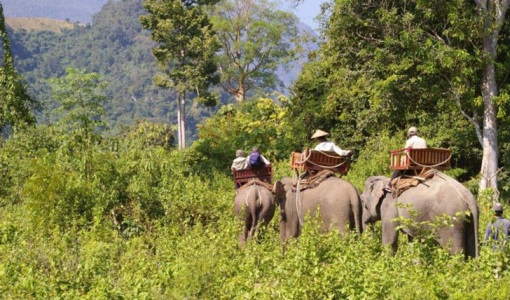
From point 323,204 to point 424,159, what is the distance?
5.15 feet

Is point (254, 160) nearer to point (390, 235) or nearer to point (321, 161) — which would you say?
point (321, 161)

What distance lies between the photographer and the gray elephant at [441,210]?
9516 mm

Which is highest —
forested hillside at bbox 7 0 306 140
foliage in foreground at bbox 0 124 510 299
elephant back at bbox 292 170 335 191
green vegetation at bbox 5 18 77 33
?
green vegetation at bbox 5 18 77 33

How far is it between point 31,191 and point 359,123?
10755 millimetres

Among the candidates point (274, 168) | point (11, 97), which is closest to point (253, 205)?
point (274, 168)

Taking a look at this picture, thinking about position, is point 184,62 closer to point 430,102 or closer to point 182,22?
point 182,22

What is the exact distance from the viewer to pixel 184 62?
1561 inches

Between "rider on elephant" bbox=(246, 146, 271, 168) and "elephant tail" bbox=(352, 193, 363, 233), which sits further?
"rider on elephant" bbox=(246, 146, 271, 168)

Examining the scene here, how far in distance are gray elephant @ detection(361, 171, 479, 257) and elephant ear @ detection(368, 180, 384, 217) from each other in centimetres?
3

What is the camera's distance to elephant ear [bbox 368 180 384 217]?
35.9 ft

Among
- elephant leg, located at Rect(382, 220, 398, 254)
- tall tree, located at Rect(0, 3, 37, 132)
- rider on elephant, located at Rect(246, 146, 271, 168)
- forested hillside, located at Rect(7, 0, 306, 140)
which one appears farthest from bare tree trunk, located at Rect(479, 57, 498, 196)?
forested hillside, located at Rect(7, 0, 306, 140)

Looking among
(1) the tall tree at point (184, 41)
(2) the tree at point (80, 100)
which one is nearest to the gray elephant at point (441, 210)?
(2) the tree at point (80, 100)

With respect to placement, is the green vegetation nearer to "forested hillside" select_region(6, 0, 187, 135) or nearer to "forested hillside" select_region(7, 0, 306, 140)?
"forested hillside" select_region(7, 0, 306, 140)

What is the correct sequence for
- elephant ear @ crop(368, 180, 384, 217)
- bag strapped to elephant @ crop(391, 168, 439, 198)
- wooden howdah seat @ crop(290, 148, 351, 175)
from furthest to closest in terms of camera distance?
wooden howdah seat @ crop(290, 148, 351, 175) < elephant ear @ crop(368, 180, 384, 217) < bag strapped to elephant @ crop(391, 168, 439, 198)
